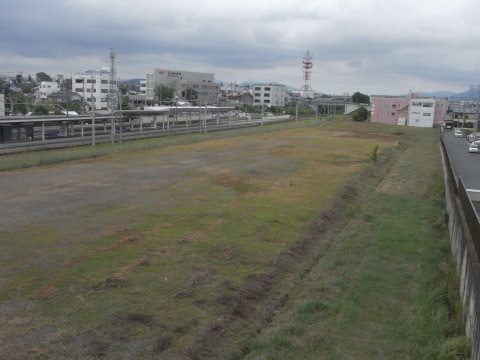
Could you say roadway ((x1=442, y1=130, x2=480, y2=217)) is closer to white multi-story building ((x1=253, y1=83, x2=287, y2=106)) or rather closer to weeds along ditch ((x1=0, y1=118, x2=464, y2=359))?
weeds along ditch ((x1=0, y1=118, x2=464, y2=359))

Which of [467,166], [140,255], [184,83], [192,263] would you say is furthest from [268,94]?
[192,263]

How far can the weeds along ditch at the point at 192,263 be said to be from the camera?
824 cm

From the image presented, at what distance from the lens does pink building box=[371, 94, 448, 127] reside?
87.8 meters

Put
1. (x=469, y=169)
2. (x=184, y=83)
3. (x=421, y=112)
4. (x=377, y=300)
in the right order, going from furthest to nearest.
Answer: (x=184, y=83)
(x=421, y=112)
(x=469, y=169)
(x=377, y=300)

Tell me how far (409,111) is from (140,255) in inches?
3408

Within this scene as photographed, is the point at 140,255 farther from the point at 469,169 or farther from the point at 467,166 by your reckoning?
the point at 467,166

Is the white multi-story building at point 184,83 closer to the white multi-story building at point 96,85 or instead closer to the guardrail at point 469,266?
the white multi-story building at point 96,85

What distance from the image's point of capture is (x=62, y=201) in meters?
18.4

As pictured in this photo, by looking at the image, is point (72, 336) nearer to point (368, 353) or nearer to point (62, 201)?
point (368, 353)

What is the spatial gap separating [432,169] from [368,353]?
1015 inches

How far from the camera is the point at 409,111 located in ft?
294

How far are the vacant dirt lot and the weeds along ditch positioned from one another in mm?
39

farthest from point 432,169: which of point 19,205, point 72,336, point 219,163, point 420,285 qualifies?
point 72,336

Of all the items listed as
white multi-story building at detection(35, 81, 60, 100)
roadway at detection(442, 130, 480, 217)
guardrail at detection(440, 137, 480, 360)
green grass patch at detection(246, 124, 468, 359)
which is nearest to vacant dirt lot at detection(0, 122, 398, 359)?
green grass patch at detection(246, 124, 468, 359)
